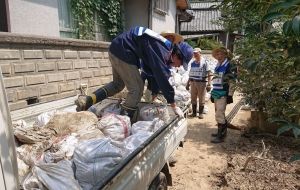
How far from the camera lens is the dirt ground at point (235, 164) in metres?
3.87

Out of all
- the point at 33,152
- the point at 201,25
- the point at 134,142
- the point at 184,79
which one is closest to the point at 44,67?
the point at 33,152

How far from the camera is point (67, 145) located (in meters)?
2.39

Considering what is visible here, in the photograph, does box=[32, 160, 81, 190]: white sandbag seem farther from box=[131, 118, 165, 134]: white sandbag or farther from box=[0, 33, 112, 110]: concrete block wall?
box=[0, 33, 112, 110]: concrete block wall

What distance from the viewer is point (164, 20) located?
12750mm

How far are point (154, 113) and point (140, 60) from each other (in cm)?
86

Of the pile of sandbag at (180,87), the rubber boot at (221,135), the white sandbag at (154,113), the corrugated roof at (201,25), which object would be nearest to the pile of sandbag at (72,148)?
Result: the white sandbag at (154,113)

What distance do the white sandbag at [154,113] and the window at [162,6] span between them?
312 inches

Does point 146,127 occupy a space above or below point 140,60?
below

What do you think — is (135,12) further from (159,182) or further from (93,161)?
(93,161)

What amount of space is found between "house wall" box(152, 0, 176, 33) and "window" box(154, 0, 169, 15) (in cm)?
14

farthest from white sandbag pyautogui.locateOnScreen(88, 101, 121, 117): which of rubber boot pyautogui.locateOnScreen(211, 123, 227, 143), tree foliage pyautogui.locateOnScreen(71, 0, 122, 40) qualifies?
tree foliage pyautogui.locateOnScreen(71, 0, 122, 40)

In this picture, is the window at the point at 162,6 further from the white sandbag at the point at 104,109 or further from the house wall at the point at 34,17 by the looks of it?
the white sandbag at the point at 104,109

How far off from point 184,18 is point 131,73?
14.9 meters

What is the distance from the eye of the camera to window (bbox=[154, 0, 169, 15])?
37.2 ft
